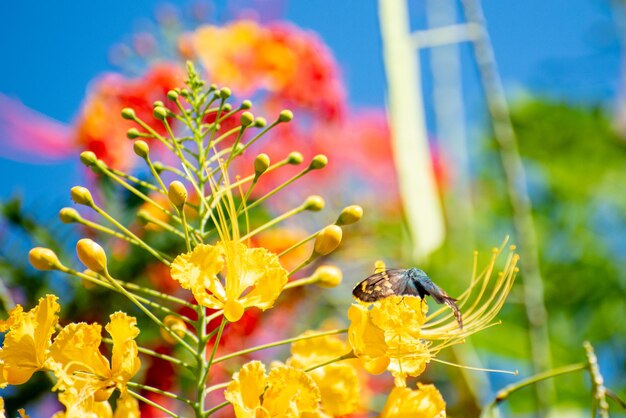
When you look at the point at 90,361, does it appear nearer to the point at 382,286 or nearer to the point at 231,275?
the point at 231,275

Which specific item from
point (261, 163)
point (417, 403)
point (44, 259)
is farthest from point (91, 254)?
point (417, 403)

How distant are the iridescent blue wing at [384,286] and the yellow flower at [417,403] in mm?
102

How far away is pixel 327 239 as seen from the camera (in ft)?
2.41

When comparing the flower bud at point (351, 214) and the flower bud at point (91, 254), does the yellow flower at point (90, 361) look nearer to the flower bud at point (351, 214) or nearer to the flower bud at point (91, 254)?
the flower bud at point (91, 254)

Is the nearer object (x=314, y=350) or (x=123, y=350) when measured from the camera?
(x=123, y=350)

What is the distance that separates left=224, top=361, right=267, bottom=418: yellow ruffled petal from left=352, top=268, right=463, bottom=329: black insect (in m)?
0.10

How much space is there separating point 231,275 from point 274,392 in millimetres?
104

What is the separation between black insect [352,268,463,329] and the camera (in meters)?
0.64

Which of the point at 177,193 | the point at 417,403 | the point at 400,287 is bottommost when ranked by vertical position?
the point at 417,403

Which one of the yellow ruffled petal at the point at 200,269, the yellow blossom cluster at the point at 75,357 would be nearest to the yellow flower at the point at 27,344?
the yellow blossom cluster at the point at 75,357

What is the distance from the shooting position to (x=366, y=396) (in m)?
1.41

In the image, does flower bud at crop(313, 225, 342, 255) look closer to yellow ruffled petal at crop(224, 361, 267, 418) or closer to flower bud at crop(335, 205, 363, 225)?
flower bud at crop(335, 205, 363, 225)

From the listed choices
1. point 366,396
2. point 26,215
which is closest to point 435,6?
point 366,396

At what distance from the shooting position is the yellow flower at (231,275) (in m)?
0.66
